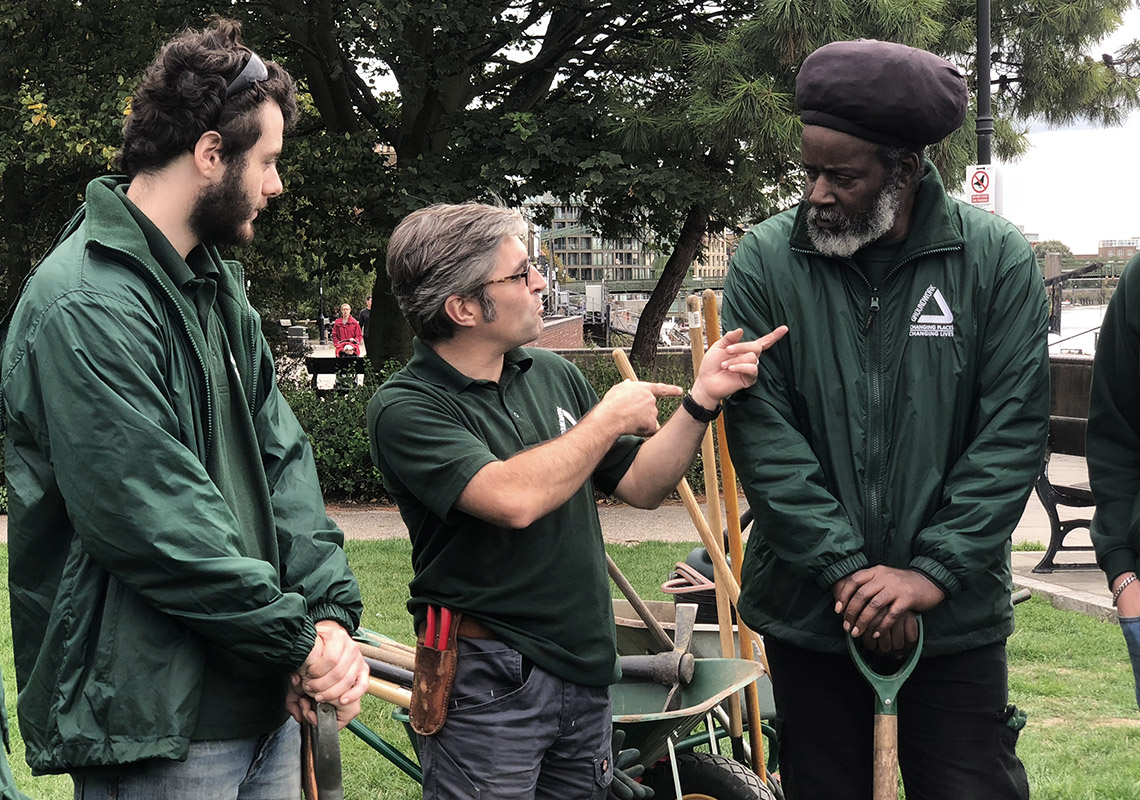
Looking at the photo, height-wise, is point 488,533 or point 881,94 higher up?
point 881,94

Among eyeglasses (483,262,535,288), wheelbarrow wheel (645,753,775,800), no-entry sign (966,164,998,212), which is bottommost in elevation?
wheelbarrow wheel (645,753,775,800)

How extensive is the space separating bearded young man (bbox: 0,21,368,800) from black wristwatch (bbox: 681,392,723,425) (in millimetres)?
917

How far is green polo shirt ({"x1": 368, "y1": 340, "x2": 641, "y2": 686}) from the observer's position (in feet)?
8.61

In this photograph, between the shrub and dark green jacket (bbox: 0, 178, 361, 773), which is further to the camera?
the shrub

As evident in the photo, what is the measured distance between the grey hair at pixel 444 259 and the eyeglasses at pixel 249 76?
0.55 m

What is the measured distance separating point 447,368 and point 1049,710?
4.09 metres

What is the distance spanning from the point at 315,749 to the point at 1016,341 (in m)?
1.67

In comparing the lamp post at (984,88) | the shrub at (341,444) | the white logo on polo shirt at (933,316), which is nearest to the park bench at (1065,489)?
the lamp post at (984,88)

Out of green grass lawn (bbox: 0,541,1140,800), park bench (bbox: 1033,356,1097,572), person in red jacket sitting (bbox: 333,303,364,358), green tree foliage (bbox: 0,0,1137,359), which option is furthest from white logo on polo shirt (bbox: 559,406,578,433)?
person in red jacket sitting (bbox: 333,303,364,358)

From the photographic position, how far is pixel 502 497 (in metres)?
2.53

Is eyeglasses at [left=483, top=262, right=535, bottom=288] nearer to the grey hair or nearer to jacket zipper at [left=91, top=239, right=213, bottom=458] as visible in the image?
the grey hair

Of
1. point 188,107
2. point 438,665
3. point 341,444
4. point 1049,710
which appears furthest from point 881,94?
point 341,444

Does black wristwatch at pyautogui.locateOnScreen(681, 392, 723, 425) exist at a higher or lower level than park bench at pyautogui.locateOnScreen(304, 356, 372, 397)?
higher

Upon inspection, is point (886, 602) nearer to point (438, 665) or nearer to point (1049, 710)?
point (438, 665)
